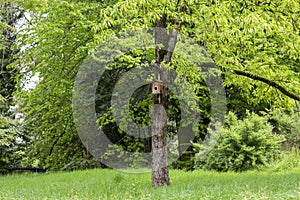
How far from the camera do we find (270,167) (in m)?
11.1

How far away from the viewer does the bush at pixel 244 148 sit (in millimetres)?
11117

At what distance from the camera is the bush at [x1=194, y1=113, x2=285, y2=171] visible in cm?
1112

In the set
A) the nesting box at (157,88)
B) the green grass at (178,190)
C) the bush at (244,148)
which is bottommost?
the green grass at (178,190)

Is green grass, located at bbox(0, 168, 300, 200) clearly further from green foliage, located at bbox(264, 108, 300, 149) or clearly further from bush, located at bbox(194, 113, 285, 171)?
green foliage, located at bbox(264, 108, 300, 149)

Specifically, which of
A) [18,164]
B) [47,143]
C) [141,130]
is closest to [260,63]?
[141,130]

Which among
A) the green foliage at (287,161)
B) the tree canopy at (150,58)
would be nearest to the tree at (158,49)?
the tree canopy at (150,58)

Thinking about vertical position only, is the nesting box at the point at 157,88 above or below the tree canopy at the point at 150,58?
below

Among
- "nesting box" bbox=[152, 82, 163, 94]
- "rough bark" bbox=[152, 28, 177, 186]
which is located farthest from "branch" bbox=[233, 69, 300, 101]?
"nesting box" bbox=[152, 82, 163, 94]

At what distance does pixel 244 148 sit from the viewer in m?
11.1

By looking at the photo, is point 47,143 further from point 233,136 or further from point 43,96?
point 233,136

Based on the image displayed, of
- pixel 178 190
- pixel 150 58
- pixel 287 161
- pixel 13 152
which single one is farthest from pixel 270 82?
pixel 13 152

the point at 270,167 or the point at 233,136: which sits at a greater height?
the point at 233,136

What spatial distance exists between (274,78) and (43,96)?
7.99 metres

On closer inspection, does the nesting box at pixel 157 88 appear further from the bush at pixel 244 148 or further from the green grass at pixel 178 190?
the bush at pixel 244 148
